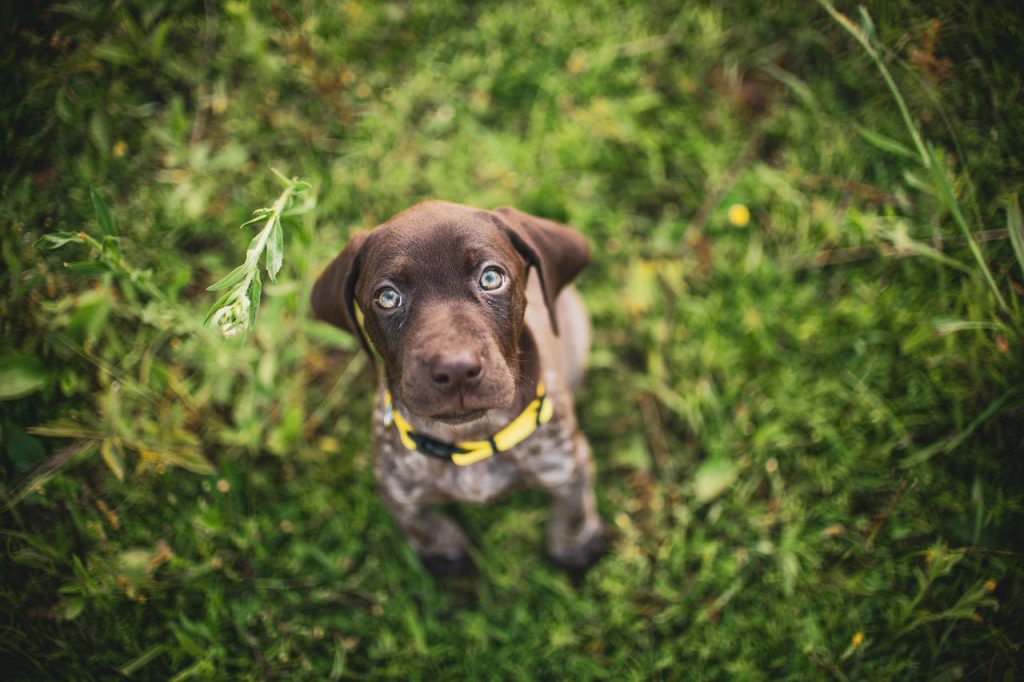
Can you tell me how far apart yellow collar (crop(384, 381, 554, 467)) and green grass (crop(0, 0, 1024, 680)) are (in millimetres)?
1253

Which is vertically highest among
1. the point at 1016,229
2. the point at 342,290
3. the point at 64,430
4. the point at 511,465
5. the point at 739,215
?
the point at 1016,229

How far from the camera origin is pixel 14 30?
14.3ft

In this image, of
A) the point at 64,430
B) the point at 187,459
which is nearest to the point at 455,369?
the point at 187,459

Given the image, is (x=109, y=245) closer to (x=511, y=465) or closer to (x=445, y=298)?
(x=445, y=298)

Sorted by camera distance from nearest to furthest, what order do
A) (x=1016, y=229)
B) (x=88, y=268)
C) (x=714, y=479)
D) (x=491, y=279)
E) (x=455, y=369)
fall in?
1. (x=455, y=369)
2. (x=491, y=279)
3. (x=88, y=268)
4. (x=1016, y=229)
5. (x=714, y=479)

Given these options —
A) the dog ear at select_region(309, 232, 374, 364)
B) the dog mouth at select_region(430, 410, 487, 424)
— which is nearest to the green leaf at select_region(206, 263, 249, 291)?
the dog ear at select_region(309, 232, 374, 364)

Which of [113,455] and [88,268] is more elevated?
[88,268]

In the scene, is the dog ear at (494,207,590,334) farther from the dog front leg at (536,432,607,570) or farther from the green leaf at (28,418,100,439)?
the green leaf at (28,418,100,439)

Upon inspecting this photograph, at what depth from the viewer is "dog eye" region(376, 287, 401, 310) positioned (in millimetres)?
3006

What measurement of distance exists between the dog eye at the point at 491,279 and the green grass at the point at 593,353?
1170 millimetres

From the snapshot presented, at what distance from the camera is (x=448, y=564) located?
14.3 ft

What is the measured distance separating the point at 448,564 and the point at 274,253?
244 cm

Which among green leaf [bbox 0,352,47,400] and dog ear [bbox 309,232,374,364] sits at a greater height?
dog ear [bbox 309,232,374,364]

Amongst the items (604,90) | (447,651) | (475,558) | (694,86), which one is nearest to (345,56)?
(604,90)
